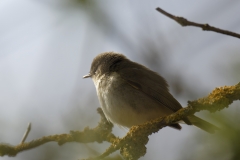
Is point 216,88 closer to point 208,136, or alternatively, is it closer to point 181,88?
point 181,88

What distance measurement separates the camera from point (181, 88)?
73.6 inches

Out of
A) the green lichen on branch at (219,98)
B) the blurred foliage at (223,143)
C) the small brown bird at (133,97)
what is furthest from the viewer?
the small brown bird at (133,97)

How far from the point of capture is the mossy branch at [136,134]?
1.96 m

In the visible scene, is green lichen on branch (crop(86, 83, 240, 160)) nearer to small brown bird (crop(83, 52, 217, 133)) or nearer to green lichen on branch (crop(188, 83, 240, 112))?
green lichen on branch (crop(188, 83, 240, 112))

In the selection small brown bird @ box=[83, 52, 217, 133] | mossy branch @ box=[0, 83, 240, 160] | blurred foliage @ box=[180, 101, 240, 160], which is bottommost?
blurred foliage @ box=[180, 101, 240, 160]

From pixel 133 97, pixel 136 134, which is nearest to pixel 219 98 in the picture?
pixel 136 134

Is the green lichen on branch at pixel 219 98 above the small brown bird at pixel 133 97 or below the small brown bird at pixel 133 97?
below

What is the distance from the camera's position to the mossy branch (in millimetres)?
1963

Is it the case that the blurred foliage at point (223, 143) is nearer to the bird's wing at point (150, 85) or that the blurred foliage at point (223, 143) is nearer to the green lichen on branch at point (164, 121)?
the green lichen on branch at point (164, 121)

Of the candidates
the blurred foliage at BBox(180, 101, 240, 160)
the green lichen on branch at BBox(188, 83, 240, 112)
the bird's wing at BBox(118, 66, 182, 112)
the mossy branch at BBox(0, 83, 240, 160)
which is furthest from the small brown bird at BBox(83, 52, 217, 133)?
the blurred foliage at BBox(180, 101, 240, 160)

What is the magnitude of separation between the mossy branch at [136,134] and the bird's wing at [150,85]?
0.71m

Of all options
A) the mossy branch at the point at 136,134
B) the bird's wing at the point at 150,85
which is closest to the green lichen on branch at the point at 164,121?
the mossy branch at the point at 136,134

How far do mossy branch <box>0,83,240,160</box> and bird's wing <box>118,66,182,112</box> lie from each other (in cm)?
71

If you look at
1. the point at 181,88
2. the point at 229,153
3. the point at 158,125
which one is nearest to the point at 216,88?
the point at 181,88
